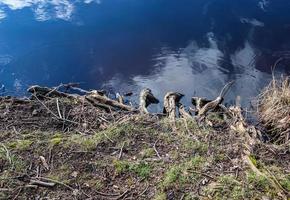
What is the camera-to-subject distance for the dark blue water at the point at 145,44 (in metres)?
9.16

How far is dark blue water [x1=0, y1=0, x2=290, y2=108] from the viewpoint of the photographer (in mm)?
9164

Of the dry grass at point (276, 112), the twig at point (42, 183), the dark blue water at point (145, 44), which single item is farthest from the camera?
the dark blue water at point (145, 44)

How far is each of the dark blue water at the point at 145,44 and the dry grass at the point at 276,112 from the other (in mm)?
749

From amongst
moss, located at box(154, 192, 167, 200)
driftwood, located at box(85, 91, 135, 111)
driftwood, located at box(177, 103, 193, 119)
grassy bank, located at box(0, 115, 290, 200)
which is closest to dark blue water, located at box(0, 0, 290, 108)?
driftwood, located at box(177, 103, 193, 119)

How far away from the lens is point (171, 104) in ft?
23.9

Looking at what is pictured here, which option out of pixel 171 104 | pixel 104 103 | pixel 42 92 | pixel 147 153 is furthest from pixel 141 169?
pixel 42 92

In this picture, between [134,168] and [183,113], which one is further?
[183,113]

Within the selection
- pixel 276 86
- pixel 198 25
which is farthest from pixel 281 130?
pixel 198 25

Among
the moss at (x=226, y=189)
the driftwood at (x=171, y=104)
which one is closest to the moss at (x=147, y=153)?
the moss at (x=226, y=189)

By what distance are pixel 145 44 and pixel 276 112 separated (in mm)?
4247

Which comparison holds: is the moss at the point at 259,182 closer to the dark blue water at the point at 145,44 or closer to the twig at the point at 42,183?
the twig at the point at 42,183

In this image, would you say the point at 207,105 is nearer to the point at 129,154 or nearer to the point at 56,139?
the point at 129,154

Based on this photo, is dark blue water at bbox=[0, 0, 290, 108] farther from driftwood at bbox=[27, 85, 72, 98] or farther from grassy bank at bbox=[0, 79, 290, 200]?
grassy bank at bbox=[0, 79, 290, 200]

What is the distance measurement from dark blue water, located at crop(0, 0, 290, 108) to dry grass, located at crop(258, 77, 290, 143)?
0.75 meters
